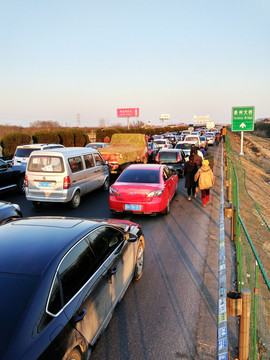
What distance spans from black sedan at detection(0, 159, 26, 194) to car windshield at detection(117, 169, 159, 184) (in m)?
5.23

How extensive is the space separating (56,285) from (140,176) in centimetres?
633

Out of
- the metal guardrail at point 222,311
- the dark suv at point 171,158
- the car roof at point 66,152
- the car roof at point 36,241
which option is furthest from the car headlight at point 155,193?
the dark suv at point 171,158

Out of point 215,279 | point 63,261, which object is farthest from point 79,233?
point 215,279

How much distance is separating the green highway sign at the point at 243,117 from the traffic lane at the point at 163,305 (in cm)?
2100

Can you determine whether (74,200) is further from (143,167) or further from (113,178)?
(113,178)

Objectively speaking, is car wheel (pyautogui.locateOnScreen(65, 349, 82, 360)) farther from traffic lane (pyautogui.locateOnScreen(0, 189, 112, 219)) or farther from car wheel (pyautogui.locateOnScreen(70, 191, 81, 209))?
car wheel (pyautogui.locateOnScreen(70, 191, 81, 209))

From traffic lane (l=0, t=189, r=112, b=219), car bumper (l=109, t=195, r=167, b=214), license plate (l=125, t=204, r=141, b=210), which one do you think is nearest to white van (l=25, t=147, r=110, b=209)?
traffic lane (l=0, t=189, r=112, b=219)

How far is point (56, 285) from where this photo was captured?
8.95ft

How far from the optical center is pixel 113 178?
1614 centimetres

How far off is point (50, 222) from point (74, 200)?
244 inches

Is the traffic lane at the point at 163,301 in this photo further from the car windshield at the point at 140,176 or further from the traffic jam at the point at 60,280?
the car windshield at the point at 140,176

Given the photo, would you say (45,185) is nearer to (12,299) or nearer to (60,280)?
(60,280)

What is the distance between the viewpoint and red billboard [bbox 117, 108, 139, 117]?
8681 centimetres

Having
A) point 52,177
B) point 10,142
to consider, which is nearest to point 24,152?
point 52,177
